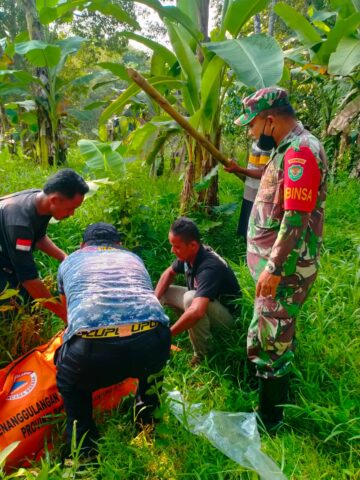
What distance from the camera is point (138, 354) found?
1.71m

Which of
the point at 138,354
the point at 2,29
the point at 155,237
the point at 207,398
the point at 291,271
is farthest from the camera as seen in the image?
the point at 2,29

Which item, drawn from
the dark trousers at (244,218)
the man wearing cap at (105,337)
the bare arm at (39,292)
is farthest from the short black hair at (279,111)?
the dark trousers at (244,218)

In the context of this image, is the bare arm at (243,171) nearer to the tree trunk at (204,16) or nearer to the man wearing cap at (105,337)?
the man wearing cap at (105,337)

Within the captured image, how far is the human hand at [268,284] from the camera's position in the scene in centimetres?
178

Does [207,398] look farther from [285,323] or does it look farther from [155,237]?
[155,237]

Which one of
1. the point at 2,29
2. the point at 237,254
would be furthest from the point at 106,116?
the point at 2,29

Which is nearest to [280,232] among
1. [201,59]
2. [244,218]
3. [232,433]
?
[232,433]

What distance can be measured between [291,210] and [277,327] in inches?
23.6

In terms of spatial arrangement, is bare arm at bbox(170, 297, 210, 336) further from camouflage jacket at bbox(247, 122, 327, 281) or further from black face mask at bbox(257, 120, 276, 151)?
black face mask at bbox(257, 120, 276, 151)

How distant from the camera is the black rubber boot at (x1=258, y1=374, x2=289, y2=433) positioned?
6.50 feet

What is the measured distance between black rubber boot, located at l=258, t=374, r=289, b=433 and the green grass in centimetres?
6

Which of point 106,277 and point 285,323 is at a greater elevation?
point 106,277

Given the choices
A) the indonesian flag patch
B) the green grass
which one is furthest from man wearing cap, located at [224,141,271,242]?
the indonesian flag patch

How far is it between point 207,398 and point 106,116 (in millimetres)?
2605
